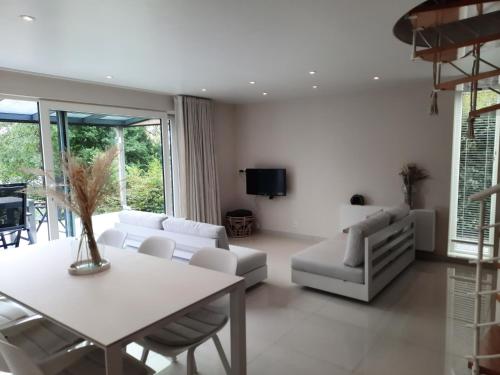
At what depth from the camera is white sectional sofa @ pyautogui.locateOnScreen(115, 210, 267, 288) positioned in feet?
11.9

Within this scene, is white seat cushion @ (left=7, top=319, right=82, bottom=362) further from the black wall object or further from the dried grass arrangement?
the black wall object

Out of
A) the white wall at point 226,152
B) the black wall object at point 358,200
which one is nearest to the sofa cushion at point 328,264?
the black wall object at point 358,200

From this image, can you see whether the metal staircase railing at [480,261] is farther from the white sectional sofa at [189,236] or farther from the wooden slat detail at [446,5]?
the white sectional sofa at [189,236]

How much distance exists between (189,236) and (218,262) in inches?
53.2

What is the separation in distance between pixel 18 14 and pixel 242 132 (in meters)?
4.80

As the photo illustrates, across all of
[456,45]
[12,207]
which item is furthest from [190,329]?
[12,207]

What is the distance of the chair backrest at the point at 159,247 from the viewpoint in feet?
9.20

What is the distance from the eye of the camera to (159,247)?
2.89m

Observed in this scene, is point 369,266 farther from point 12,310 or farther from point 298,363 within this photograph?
point 12,310

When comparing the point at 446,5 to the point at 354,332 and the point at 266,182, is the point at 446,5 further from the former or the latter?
the point at 266,182

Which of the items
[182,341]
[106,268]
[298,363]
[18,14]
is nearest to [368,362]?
[298,363]

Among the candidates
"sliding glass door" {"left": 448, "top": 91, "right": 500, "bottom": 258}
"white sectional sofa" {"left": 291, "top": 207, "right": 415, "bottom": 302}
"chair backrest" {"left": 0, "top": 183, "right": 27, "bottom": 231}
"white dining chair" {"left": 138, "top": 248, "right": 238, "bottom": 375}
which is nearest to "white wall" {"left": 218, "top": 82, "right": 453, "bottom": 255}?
"sliding glass door" {"left": 448, "top": 91, "right": 500, "bottom": 258}

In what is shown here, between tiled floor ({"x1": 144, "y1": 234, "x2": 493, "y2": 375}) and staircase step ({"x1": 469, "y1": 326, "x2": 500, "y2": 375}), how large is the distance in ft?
0.85

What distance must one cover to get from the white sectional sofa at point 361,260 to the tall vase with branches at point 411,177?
25.4 inches
